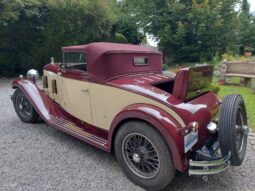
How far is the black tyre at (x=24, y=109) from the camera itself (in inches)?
187

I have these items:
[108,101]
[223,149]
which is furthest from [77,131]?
[223,149]

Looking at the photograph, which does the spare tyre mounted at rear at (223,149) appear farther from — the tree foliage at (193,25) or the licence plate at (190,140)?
the tree foliage at (193,25)

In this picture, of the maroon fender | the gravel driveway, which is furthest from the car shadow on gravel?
the maroon fender

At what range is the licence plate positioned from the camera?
8.39 ft

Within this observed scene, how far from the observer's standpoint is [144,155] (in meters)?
2.83

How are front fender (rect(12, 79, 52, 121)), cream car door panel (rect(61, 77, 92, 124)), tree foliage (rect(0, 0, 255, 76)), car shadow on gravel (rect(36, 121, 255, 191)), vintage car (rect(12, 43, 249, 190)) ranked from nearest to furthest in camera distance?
vintage car (rect(12, 43, 249, 190)) → car shadow on gravel (rect(36, 121, 255, 191)) → cream car door panel (rect(61, 77, 92, 124)) → front fender (rect(12, 79, 52, 121)) → tree foliage (rect(0, 0, 255, 76))

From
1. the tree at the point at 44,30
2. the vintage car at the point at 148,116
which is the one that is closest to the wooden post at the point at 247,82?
the vintage car at the point at 148,116

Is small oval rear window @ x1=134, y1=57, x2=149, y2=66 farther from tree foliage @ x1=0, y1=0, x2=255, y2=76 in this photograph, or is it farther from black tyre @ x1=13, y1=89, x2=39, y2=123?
tree foliage @ x1=0, y1=0, x2=255, y2=76

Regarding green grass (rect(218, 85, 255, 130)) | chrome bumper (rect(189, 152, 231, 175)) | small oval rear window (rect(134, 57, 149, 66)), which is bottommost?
green grass (rect(218, 85, 255, 130))

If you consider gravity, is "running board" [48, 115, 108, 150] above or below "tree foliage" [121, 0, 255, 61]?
below

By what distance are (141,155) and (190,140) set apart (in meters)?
0.59

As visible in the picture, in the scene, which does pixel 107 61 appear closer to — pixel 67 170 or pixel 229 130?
pixel 67 170

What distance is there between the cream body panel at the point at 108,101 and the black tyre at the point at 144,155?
0.26 meters

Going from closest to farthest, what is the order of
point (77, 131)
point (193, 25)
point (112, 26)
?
point (77, 131) → point (193, 25) → point (112, 26)
